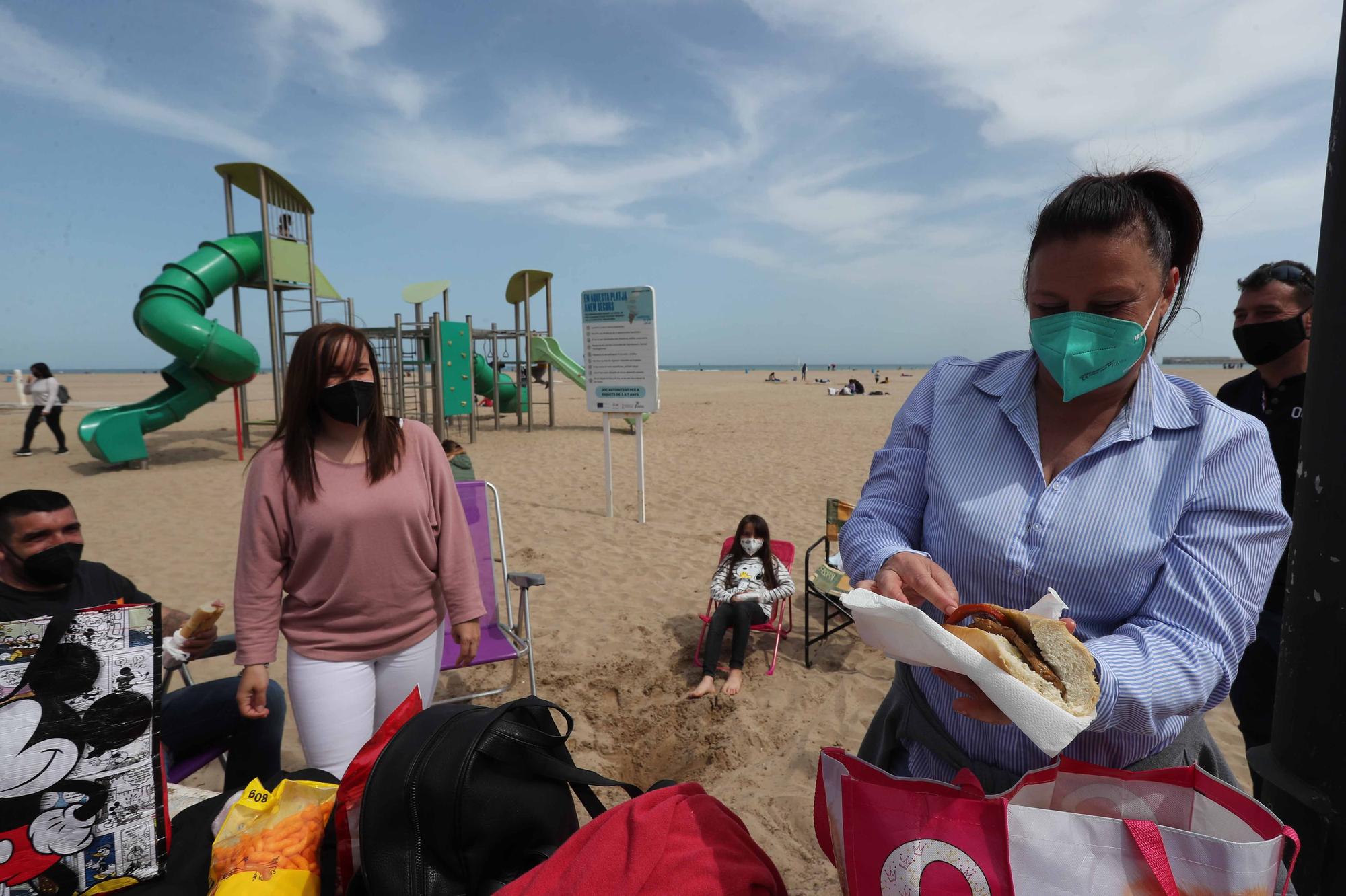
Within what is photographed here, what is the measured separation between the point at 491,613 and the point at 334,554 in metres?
2.11

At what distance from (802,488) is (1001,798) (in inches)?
339

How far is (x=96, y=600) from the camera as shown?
7.72ft

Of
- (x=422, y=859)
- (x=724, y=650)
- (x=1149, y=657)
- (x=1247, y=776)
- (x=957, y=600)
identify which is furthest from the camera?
(x=724, y=650)

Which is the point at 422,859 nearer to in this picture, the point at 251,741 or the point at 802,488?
the point at 251,741

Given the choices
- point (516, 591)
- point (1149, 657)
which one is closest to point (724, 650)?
point (516, 591)

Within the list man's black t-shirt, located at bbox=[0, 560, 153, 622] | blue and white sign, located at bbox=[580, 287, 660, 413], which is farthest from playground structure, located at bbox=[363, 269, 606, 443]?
man's black t-shirt, located at bbox=[0, 560, 153, 622]

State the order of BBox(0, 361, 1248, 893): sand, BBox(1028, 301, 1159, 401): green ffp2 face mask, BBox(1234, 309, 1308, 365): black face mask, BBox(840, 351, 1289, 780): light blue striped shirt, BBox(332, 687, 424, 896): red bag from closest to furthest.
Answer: BBox(840, 351, 1289, 780): light blue striped shirt, BBox(1028, 301, 1159, 401): green ffp2 face mask, BBox(332, 687, 424, 896): red bag, BBox(1234, 309, 1308, 365): black face mask, BBox(0, 361, 1248, 893): sand

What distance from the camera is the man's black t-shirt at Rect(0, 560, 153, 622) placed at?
2.12 meters

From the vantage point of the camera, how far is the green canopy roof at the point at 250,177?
11.6 metres

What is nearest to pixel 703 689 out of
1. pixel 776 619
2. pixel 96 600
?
pixel 776 619

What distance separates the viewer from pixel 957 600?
1.12 m

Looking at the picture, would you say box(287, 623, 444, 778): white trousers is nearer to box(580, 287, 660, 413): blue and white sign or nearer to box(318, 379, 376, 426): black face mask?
box(318, 379, 376, 426): black face mask

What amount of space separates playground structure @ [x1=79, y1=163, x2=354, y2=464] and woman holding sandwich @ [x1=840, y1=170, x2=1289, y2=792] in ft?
43.6

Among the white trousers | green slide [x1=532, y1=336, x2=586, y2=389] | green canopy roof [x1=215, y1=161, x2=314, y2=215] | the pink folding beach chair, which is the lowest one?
the pink folding beach chair
